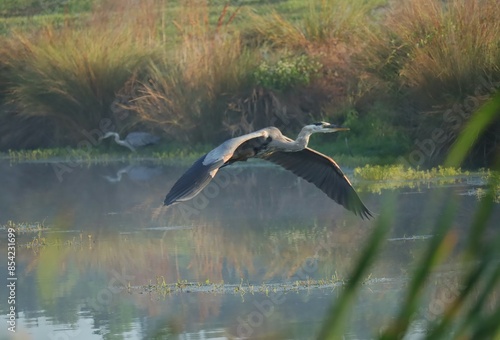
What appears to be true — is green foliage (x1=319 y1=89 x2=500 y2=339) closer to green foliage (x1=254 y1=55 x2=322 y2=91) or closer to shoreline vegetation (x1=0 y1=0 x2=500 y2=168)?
shoreline vegetation (x1=0 y1=0 x2=500 y2=168)

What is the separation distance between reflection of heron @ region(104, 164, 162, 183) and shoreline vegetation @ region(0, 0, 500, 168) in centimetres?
65

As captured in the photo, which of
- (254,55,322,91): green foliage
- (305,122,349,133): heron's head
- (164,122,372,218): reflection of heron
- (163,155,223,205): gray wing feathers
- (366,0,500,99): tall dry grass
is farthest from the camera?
(254,55,322,91): green foliage

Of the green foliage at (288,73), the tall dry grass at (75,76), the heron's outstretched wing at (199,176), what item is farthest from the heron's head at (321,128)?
the tall dry grass at (75,76)

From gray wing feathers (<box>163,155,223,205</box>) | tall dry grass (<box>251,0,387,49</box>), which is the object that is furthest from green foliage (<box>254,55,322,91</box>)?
gray wing feathers (<box>163,155,223,205</box>)

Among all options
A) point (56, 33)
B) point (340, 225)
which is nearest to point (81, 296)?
point (340, 225)

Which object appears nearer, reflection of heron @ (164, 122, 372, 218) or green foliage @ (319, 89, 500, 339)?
green foliage @ (319, 89, 500, 339)

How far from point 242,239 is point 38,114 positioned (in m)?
9.64

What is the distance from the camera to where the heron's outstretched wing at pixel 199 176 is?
20.5ft

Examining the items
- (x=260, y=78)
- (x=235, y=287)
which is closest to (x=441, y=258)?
(x=235, y=287)

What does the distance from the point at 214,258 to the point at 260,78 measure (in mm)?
7867

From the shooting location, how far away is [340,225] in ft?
35.0

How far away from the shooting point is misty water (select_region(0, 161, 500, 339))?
274 inches

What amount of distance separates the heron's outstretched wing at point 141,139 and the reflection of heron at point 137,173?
72cm

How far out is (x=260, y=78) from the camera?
16906 mm
